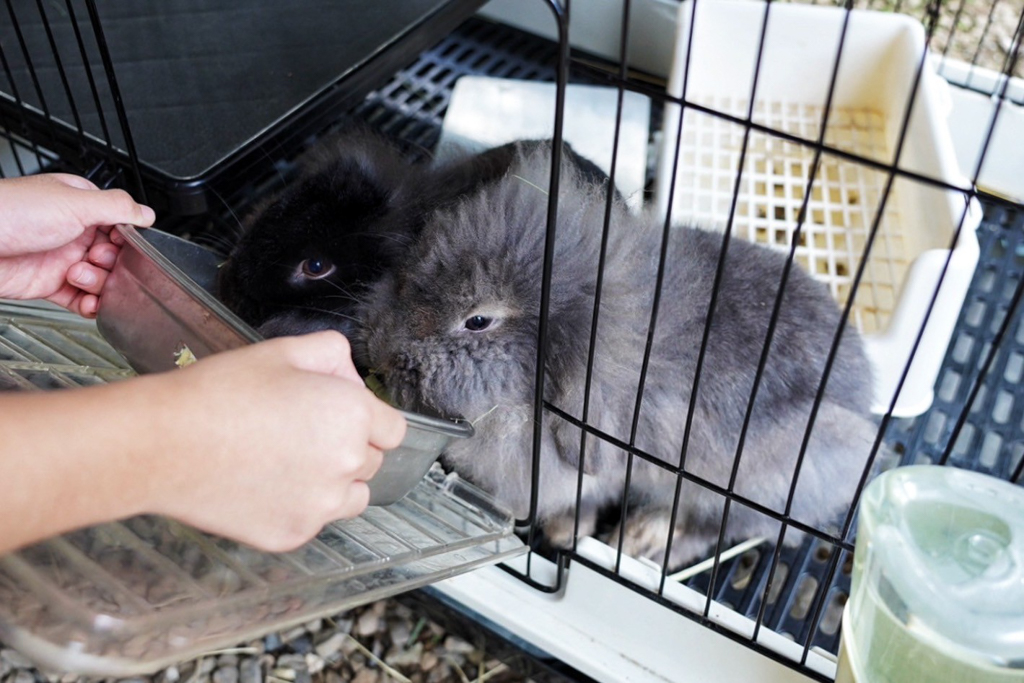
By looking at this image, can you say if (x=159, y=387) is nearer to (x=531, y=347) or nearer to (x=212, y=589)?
(x=212, y=589)

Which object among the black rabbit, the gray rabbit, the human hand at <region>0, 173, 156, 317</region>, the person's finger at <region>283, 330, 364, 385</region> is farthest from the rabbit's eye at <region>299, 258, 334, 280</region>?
the person's finger at <region>283, 330, 364, 385</region>

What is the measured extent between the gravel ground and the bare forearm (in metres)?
0.69

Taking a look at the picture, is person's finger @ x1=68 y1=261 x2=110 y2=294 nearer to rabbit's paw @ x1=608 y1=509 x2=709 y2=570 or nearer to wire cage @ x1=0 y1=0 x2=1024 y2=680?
wire cage @ x1=0 y1=0 x2=1024 y2=680

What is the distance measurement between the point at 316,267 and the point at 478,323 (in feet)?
1.18

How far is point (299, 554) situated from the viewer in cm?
94

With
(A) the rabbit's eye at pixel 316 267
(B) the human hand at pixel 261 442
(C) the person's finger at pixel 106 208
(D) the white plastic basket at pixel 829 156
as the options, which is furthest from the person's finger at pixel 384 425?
(D) the white plastic basket at pixel 829 156

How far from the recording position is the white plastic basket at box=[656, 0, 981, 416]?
1605mm

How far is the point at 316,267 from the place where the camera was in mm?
1399

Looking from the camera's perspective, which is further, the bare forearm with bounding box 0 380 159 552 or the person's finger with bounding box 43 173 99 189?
the person's finger with bounding box 43 173 99 189

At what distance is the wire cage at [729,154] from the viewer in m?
1.39

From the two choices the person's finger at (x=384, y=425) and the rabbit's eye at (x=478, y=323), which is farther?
the rabbit's eye at (x=478, y=323)

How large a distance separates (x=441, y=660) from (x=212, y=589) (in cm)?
62

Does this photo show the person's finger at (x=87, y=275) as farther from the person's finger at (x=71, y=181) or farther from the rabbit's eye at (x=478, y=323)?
the rabbit's eye at (x=478, y=323)

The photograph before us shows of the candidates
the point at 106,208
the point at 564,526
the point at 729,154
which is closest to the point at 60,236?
the point at 106,208
